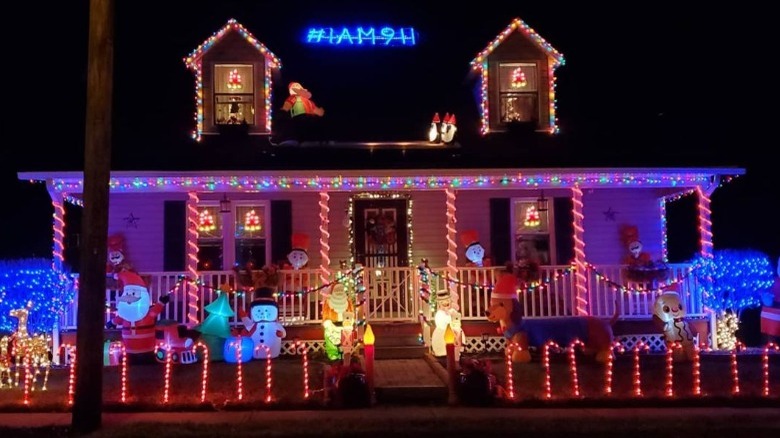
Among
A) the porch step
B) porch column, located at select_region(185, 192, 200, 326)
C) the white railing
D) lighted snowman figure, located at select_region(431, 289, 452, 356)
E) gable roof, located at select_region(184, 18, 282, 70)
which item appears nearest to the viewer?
the porch step

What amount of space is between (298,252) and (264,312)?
2.30 m

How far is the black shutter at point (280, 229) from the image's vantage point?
47.9 ft

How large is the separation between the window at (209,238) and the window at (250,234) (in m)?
0.38

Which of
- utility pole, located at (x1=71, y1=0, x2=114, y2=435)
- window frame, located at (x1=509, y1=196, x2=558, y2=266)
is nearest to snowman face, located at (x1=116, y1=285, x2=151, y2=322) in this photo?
utility pole, located at (x1=71, y1=0, x2=114, y2=435)

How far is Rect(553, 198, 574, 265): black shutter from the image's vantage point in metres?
14.9

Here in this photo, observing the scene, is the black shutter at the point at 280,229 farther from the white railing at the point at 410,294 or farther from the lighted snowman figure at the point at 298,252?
the white railing at the point at 410,294

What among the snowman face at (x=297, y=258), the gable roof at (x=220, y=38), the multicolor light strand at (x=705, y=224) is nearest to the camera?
the multicolor light strand at (x=705, y=224)

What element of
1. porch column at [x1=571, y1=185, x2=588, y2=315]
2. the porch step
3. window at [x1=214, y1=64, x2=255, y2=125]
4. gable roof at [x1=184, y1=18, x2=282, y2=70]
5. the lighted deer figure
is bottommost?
the porch step

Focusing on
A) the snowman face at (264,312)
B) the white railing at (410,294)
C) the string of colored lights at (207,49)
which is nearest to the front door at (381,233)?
the white railing at (410,294)

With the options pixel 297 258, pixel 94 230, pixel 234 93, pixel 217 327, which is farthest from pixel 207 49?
pixel 94 230

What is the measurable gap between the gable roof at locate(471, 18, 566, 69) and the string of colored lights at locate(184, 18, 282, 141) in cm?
445

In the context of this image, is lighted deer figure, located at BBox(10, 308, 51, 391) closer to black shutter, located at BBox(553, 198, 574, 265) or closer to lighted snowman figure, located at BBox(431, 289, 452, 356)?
lighted snowman figure, located at BBox(431, 289, 452, 356)

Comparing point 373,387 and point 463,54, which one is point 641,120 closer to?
point 463,54

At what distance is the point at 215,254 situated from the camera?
48.1 ft
